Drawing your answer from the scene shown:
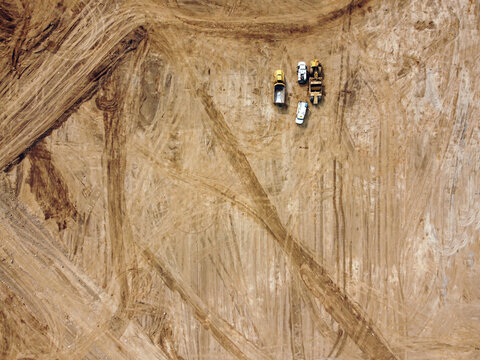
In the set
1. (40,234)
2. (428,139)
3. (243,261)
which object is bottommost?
(243,261)

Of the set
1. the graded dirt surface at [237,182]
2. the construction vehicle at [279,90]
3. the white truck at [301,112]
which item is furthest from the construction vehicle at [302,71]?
the white truck at [301,112]

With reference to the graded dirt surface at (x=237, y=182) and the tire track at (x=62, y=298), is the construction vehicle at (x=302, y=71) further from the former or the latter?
the tire track at (x=62, y=298)

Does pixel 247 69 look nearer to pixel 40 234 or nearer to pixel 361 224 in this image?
pixel 361 224

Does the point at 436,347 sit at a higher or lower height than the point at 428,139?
lower

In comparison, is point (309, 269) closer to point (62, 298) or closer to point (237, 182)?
point (237, 182)

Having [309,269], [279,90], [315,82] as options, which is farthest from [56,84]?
[309,269]

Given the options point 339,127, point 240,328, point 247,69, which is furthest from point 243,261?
point 247,69

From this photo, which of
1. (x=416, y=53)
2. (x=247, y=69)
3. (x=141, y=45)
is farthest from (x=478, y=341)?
(x=141, y=45)
